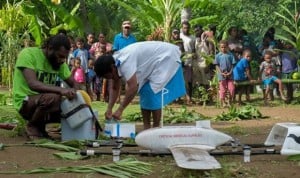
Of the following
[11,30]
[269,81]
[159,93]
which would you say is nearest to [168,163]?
[159,93]

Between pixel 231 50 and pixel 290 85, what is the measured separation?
143 centimetres

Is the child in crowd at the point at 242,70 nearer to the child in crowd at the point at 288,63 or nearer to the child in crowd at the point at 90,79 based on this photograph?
the child in crowd at the point at 288,63

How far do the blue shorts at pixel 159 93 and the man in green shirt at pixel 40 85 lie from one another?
0.77 meters

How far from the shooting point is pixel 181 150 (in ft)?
16.8

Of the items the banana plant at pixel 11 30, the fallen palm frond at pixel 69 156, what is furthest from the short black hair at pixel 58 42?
the banana plant at pixel 11 30

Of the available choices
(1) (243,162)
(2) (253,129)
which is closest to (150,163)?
(1) (243,162)

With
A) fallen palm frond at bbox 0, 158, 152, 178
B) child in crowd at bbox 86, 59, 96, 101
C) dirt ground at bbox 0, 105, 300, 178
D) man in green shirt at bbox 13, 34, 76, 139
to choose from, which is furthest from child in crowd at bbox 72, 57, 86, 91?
fallen palm frond at bbox 0, 158, 152, 178

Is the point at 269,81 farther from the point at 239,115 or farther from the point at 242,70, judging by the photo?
the point at 239,115

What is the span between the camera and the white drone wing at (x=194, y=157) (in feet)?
14.9

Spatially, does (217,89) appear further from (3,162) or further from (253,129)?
(3,162)

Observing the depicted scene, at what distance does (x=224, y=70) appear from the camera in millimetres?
12648

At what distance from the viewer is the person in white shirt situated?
6.55m

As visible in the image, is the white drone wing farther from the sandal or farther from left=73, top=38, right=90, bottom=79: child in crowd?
left=73, top=38, right=90, bottom=79: child in crowd

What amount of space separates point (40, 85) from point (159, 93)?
4.06 ft
